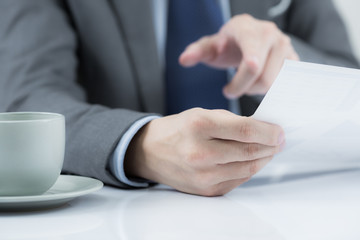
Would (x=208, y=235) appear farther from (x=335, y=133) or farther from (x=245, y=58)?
(x=245, y=58)

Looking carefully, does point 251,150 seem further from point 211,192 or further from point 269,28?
point 269,28

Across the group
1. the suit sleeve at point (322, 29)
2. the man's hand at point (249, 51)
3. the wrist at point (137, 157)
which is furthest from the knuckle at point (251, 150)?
the suit sleeve at point (322, 29)

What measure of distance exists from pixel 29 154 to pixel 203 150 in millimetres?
161

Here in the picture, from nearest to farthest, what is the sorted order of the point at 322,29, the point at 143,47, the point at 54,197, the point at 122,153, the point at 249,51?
1. the point at 54,197
2. the point at 122,153
3. the point at 249,51
4. the point at 143,47
5. the point at 322,29

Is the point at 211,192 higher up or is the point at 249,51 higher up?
the point at 249,51

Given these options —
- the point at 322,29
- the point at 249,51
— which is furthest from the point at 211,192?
the point at 322,29

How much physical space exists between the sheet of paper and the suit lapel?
41 centimetres

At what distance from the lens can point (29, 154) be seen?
425 millimetres

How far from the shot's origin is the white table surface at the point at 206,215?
38cm

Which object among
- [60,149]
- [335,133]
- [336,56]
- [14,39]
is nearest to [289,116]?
[335,133]

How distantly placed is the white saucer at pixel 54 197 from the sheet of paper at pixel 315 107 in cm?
17

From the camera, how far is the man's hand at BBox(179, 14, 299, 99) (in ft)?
2.28

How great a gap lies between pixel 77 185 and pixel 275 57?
372 millimetres

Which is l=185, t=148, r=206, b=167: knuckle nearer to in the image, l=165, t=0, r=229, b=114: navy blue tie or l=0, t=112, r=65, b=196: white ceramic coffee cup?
l=0, t=112, r=65, b=196: white ceramic coffee cup
